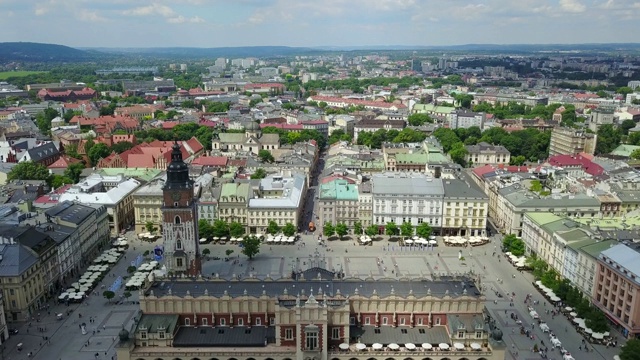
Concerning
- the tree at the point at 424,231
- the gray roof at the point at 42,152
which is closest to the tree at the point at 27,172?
the gray roof at the point at 42,152

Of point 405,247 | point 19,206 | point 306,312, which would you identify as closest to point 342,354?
point 306,312

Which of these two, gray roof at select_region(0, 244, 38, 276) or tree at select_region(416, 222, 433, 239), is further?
tree at select_region(416, 222, 433, 239)

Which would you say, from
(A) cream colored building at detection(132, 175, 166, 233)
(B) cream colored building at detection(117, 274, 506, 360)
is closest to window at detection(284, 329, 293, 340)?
(B) cream colored building at detection(117, 274, 506, 360)

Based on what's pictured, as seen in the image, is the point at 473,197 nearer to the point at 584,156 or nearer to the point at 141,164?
the point at 584,156

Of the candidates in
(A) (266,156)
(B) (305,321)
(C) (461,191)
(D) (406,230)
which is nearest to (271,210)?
(D) (406,230)

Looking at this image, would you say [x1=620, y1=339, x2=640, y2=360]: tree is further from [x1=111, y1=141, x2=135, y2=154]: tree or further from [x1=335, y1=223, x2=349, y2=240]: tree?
[x1=111, y1=141, x2=135, y2=154]: tree

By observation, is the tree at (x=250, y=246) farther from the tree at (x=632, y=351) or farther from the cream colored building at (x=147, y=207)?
the tree at (x=632, y=351)
